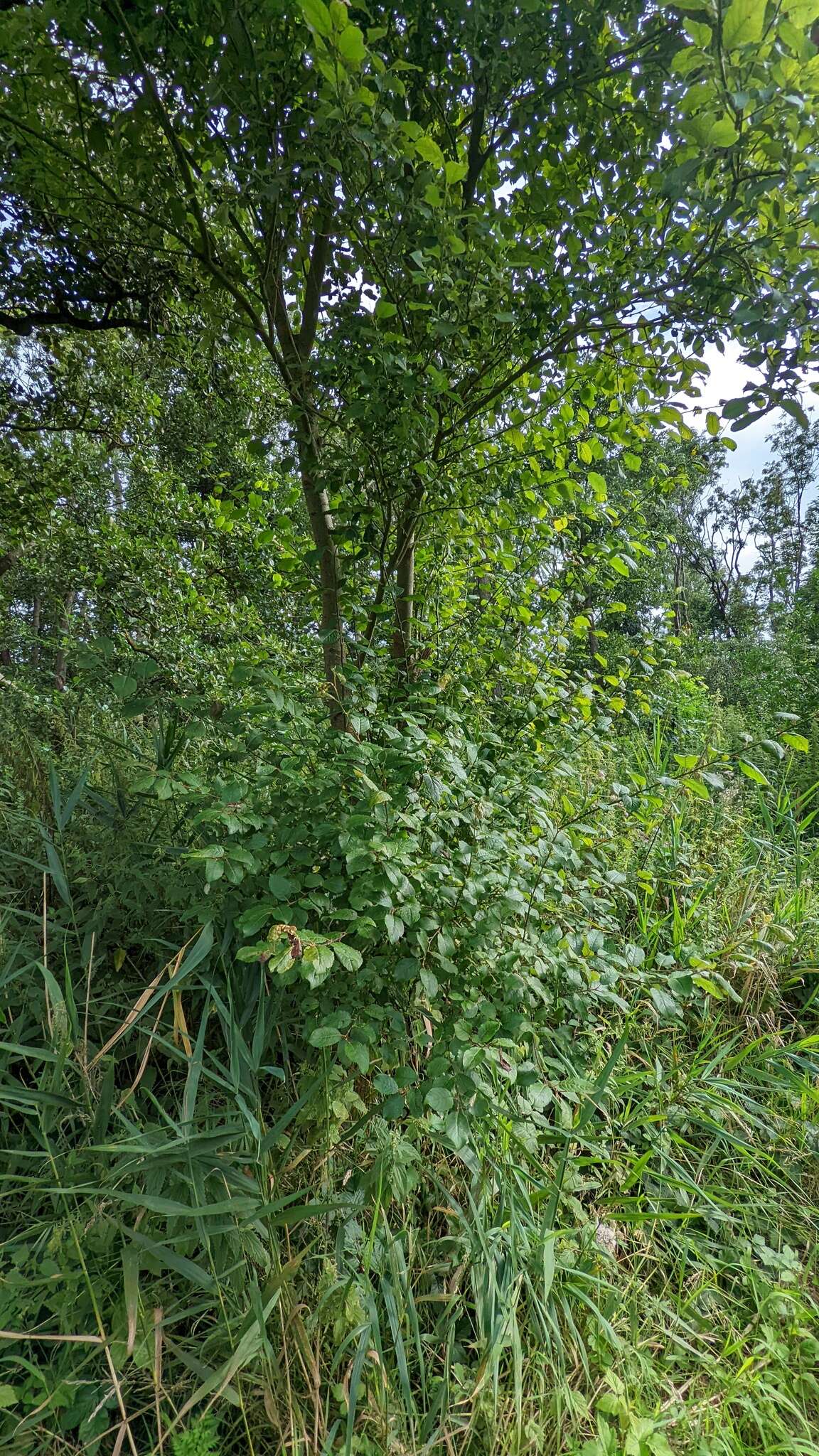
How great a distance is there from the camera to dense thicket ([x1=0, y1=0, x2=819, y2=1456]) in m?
1.14

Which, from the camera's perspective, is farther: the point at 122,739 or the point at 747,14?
the point at 122,739

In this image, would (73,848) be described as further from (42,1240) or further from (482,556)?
(482,556)

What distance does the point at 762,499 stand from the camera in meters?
22.8

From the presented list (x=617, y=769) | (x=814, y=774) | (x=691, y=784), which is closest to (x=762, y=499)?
(x=814, y=774)

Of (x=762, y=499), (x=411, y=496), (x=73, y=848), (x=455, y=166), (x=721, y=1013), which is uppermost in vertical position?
(x=762, y=499)

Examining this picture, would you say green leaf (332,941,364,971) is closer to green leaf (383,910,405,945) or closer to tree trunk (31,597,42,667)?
green leaf (383,910,405,945)

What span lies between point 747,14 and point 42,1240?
237 centimetres

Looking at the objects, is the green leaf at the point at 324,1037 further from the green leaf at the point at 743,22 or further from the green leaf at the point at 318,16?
the green leaf at the point at 743,22

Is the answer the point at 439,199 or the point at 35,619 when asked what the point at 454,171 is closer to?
the point at 439,199

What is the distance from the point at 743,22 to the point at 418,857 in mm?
1510

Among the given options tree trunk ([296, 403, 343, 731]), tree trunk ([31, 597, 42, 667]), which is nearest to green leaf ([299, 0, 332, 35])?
tree trunk ([296, 403, 343, 731])

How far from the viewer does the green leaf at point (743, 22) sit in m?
0.93

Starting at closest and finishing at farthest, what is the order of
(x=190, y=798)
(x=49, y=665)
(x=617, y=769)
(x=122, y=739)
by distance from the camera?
(x=190, y=798), (x=122, y=739), (x=617, y=769), (x=49, y=665)

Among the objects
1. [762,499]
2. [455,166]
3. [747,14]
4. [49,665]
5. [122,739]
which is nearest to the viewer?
[747,14]
